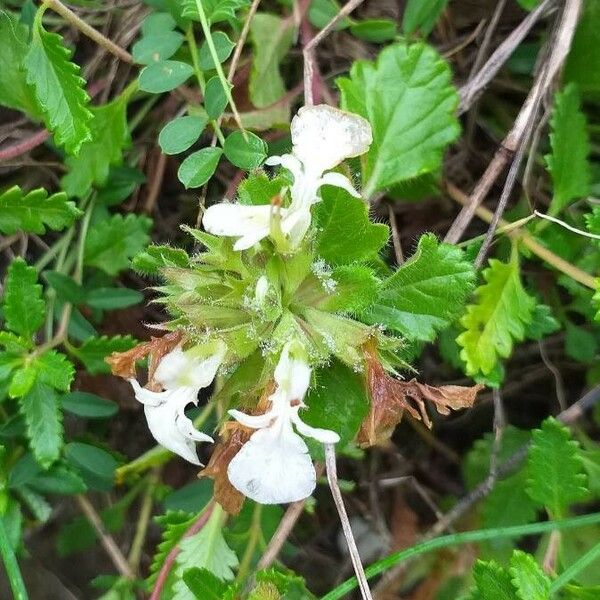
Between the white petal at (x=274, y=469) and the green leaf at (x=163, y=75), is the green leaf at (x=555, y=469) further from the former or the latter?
the green leaf at (x=163, y=75)

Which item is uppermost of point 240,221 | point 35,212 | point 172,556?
point 240,221

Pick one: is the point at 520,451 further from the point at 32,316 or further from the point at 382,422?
the point at 32,316

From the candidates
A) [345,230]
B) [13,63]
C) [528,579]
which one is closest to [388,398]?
[345,230]

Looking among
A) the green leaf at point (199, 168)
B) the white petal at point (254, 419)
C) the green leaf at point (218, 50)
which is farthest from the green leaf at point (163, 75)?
the white petal at point (254, 419)

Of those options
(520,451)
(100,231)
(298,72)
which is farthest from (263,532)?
(298,72)

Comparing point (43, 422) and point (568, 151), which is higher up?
point (568, 151)

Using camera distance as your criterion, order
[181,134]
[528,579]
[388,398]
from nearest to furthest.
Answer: [388,398], [528,579], [181,134]

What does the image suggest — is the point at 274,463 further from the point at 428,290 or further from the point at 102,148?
the point at 102,148

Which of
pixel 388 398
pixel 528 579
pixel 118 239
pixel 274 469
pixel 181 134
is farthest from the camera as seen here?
pixel 118 239

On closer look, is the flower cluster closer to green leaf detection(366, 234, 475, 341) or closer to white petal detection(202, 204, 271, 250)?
white petal detection(202, 204, 271, 250)
